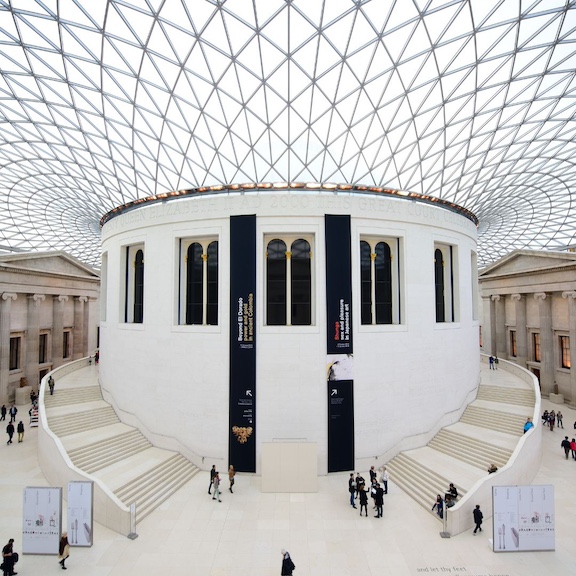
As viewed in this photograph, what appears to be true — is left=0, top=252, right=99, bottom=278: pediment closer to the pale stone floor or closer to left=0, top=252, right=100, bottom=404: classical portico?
left=0, top=252, right=100, bottom=404: classical portico

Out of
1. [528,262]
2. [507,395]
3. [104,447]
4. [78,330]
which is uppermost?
[528,262]

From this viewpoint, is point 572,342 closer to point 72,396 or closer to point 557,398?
point 557,398

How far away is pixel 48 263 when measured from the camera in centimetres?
3988

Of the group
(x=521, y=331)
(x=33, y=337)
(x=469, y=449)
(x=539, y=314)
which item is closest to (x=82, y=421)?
(x=33, y=337)

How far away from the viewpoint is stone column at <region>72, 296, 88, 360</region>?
4473cm

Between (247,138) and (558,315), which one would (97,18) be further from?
(558,315)

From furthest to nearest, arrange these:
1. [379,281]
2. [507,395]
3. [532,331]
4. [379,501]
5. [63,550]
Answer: [532,331], [507,395], [379,281], [379,501], [63,550]

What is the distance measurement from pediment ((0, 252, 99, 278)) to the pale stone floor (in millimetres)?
25234

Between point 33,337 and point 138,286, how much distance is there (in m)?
21.1

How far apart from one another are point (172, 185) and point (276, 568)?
2833cm

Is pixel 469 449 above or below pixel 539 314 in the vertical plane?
below

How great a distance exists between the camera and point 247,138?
83.8 ft

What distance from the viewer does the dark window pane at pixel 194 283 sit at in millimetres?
21344

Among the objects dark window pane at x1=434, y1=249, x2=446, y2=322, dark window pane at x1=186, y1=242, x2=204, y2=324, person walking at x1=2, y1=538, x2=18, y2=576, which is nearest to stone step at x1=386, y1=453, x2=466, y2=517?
dark window pane at x1=434, y1=249, x2=446, y2=322
